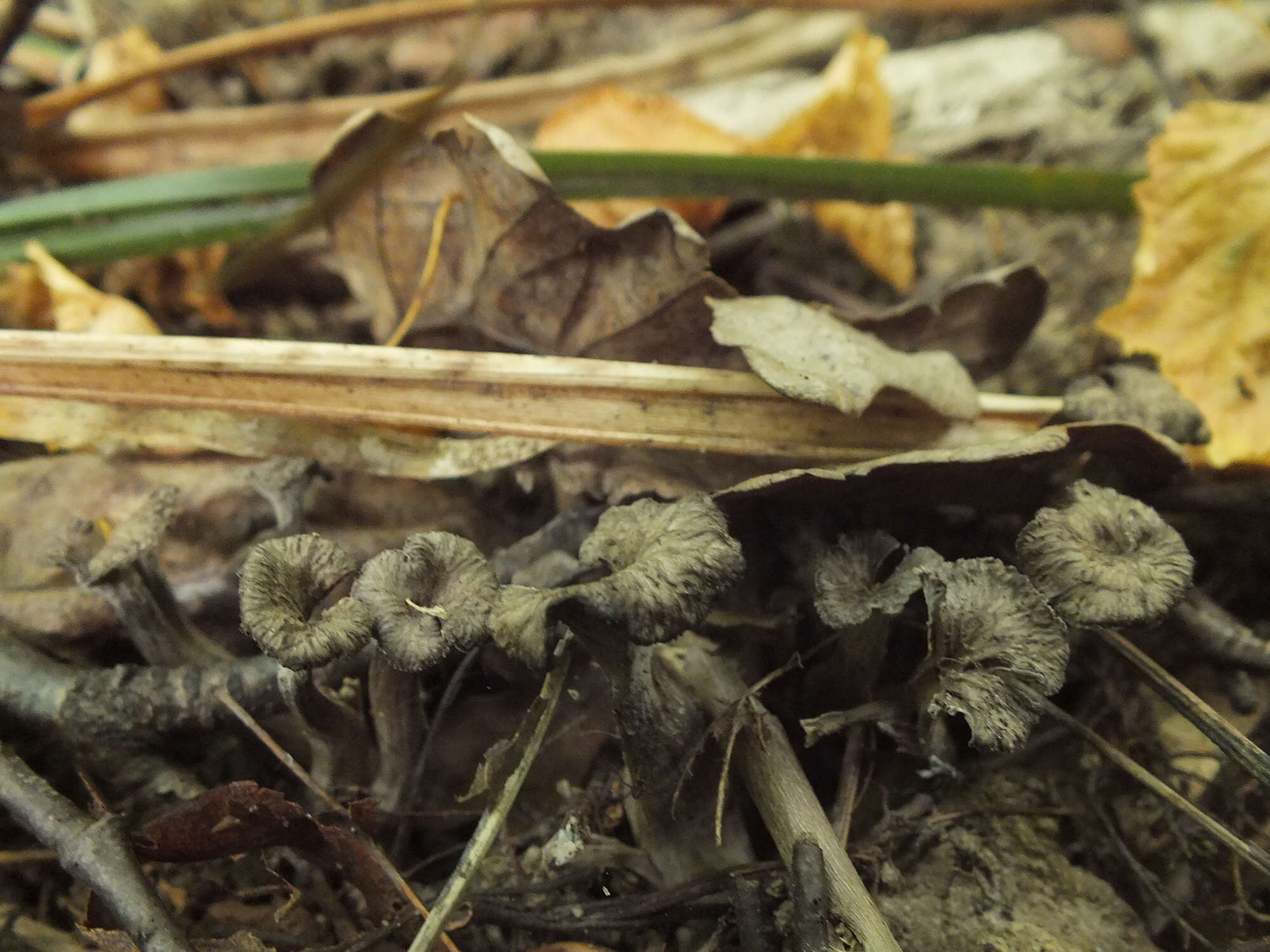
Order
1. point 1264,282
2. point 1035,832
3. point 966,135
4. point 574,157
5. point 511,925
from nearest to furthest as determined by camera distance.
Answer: point 511,925 → point 1035,832 → point 1264,282 → point 574,157 → point 966,135

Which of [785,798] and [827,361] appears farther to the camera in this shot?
[827,361]

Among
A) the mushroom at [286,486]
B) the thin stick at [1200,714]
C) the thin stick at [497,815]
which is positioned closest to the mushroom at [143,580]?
the mushroom at [286,486]

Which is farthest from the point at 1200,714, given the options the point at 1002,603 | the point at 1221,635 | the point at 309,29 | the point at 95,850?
the point at 309,29

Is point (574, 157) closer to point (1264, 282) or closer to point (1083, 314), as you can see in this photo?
point (1083, 314)

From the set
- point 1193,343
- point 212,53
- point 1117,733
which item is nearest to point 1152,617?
point 1117,733

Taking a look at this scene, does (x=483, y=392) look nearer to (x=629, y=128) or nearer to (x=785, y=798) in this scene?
(x=785, y=798)

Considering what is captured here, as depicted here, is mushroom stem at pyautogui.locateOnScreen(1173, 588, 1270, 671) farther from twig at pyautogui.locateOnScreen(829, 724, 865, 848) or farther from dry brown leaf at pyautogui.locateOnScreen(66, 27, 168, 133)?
dry brown leaf at pyautogui.locateOnScreen(66, 27, 168, 133)

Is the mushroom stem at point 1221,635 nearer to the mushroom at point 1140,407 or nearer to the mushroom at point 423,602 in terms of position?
the mushroom at point 1140,407
